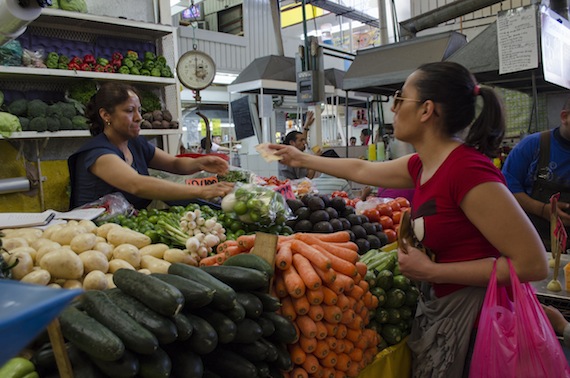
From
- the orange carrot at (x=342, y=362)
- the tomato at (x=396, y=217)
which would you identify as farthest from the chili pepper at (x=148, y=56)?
the orange carrot at (x=342, y=362)

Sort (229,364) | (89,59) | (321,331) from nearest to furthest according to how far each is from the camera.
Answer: (229,364), (321,331), (89,59)

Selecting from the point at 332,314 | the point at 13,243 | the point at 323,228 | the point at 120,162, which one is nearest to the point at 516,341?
the point at 332,314

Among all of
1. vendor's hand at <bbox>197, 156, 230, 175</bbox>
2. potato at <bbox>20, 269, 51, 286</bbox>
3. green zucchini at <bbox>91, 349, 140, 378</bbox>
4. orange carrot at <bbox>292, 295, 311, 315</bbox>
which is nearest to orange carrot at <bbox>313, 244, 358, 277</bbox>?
orange carrot at <bbox>292, 295, 311, 315</bbox>

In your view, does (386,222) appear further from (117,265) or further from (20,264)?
(20,264)

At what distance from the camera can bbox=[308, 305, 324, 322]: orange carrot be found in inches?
73.7

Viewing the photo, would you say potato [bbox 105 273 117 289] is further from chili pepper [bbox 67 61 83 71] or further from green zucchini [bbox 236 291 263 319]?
chili pepper [bbox 67 61 83 71]

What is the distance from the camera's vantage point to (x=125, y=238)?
227cm

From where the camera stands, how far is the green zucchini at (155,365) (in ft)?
4.30

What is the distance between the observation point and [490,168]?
1.71 meters

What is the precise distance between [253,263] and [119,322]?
2.06ft

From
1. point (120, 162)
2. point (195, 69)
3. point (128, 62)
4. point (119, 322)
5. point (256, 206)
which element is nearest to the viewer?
point (119, 322)

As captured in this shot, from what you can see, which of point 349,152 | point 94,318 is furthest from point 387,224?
point 349,152

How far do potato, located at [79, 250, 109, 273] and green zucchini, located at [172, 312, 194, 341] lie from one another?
0.64 m

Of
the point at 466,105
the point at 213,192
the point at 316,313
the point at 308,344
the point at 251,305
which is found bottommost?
the point at 308,344
